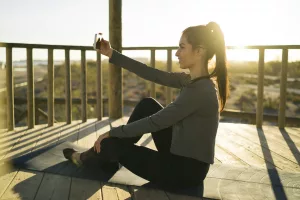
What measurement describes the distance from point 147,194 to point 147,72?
834 mm

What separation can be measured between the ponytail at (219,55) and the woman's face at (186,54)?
0.10 meters

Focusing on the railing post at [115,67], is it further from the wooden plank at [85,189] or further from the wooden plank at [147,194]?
the wooden plank at [147,194]

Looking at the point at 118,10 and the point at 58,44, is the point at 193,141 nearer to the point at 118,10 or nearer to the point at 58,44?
the point at 58,44

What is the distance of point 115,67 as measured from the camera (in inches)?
177

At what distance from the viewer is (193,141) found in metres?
1.89

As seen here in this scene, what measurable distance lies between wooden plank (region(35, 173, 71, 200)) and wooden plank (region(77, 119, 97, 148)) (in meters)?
0.90

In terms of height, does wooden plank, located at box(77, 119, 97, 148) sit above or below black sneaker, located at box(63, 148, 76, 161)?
below

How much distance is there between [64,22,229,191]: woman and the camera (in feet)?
5.94

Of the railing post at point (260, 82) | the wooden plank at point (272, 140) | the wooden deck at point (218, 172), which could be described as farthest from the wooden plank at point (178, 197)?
the railing post at point (260, 82)

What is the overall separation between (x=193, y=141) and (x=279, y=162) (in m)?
1.22

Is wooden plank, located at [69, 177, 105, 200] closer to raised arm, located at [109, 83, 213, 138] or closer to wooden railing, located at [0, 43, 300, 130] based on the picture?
raised arm, located at [109, 83, 213, 138]

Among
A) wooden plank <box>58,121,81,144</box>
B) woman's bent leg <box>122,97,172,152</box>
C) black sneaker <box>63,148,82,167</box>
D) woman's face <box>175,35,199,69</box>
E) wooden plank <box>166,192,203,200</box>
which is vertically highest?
woman's face <box>175,35,199,69</box>

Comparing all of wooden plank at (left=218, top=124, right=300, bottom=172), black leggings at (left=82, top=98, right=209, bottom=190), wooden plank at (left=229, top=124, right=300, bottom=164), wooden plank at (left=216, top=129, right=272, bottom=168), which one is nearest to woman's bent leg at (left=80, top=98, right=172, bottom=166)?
black leggings at (left=82, top=98, right=209, bottom=190)

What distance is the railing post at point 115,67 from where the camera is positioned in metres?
4.40
